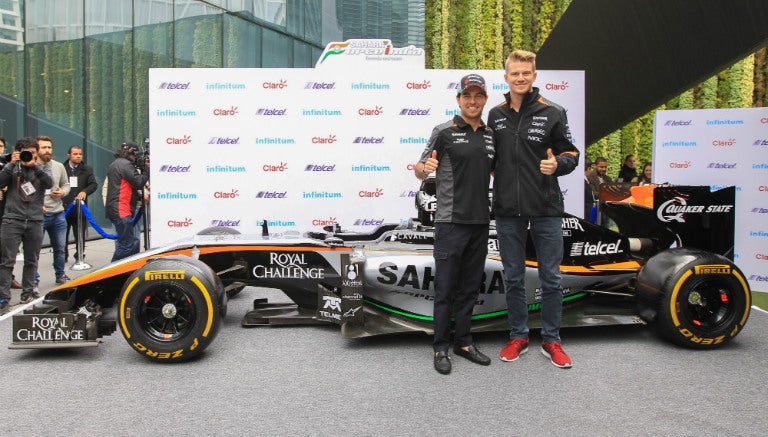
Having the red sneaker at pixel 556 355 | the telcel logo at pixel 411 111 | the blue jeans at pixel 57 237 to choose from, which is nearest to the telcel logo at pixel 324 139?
the telcel logo at pixel 411 111

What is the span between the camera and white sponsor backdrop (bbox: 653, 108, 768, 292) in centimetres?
660

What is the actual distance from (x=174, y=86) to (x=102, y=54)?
5.59 m

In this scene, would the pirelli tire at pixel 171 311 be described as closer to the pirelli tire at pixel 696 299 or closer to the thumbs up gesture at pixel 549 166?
the thumbs up gesture at pixel 549 166

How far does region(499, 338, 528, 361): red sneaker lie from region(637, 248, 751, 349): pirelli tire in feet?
3.15

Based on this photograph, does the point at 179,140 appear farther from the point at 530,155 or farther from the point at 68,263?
the point at 530,155

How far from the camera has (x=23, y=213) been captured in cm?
586

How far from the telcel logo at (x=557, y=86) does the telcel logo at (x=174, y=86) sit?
14.5 ft

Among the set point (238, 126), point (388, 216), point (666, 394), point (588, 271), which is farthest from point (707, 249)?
point (238, 126)

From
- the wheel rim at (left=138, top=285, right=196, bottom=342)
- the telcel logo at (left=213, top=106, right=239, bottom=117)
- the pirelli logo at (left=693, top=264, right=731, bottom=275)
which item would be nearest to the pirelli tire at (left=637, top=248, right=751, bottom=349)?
the pirelli logo at (left=693, top=264, right=731, bottom=275)

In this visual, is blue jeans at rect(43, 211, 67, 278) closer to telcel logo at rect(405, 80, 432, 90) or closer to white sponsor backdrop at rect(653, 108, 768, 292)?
telcel logo at rect(405, 80, 432, 90)

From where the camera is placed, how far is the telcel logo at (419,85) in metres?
7.59

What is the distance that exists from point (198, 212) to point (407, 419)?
16.8 feet

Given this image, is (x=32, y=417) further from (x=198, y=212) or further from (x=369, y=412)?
(x=198, y=212)

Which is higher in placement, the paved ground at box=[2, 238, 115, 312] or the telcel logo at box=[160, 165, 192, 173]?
the telcel logo at box=[160, 165, 192, 173]
